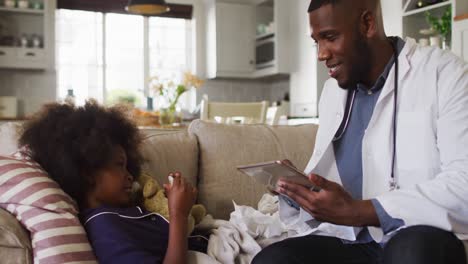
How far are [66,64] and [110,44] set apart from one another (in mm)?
552

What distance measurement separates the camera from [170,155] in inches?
80.4

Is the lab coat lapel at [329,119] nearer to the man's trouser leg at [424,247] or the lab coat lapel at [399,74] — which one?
the lab coat lapel at [399,74]

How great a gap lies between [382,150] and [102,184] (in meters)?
0.73

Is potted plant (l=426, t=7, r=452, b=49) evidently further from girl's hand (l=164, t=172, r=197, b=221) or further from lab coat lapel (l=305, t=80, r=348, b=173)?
girl's hand (l=164, t=172, r=197, b=221)

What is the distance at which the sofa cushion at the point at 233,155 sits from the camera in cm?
209

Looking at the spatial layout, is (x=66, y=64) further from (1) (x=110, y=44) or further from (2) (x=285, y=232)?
(2) (x=285, y=232)

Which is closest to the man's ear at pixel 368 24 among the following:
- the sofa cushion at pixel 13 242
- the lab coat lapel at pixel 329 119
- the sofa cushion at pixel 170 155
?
the lab coat lapel at pixel 329 119

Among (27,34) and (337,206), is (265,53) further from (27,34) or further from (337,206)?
(337,206)

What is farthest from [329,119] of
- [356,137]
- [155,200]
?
[155,200]

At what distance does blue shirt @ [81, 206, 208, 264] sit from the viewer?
54.6 inches

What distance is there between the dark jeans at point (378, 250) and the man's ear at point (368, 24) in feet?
1.75

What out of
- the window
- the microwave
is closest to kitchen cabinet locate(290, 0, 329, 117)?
the microwave

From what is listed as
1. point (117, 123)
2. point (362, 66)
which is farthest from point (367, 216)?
point (117, 123)

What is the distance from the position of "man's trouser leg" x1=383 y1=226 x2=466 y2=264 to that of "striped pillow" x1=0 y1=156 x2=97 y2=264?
70cm
